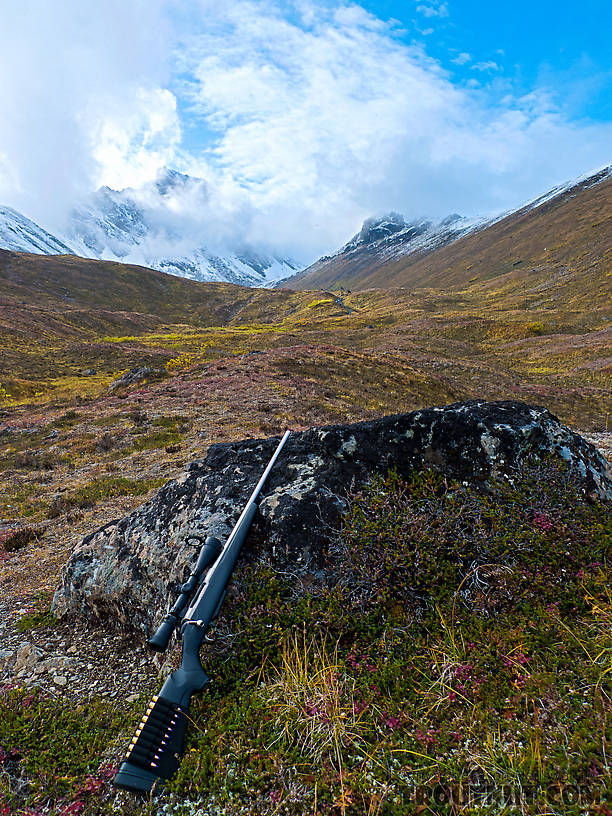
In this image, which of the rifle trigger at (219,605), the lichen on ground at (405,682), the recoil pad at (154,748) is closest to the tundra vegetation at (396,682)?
the lichen on ground at (405,682)

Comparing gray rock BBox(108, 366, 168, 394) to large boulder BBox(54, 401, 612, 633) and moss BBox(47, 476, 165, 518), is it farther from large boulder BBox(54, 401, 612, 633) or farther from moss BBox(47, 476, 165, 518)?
large boulder BBox(54, 401, 612, 633)

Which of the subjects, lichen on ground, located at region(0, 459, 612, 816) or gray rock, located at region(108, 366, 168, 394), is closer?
lichen on ground, located at region(0, 459, 612, 816)

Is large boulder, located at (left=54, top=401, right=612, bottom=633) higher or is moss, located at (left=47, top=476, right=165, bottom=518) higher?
large boulder, located at (left=54, top=401, right=612, bottom=633)

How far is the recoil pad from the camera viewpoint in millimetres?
2566

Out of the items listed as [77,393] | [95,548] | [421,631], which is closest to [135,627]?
[95,548]

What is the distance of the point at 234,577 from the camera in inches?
155

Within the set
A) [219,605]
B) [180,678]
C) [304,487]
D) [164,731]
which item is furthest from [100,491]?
[164,731]

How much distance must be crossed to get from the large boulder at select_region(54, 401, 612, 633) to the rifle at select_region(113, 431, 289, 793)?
1.55ft

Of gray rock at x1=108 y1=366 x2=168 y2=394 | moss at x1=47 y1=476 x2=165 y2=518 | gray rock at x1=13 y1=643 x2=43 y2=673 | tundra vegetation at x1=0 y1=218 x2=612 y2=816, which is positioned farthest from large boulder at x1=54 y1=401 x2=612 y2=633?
gray rock at x1=108 y1=366 x2=168 y2=394

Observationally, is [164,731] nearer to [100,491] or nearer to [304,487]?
[304,487]

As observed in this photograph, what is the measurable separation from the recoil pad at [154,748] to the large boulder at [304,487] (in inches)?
57.5

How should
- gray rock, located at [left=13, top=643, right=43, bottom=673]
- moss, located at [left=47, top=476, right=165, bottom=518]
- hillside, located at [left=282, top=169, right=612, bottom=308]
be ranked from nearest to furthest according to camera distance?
gray rock, located at [left=13, top=643, right=43, bottom=673] < moss, located at [left=47, top=476, right=165, bottom=518] < hillside, located at [left=282, top=169, right=612, bottom=308]

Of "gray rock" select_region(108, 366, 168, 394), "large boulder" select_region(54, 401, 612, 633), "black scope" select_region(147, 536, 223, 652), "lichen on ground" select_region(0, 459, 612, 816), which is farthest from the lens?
"gray rock" select_region(108, 366, 168, 394)

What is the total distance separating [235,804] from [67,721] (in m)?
1.96
